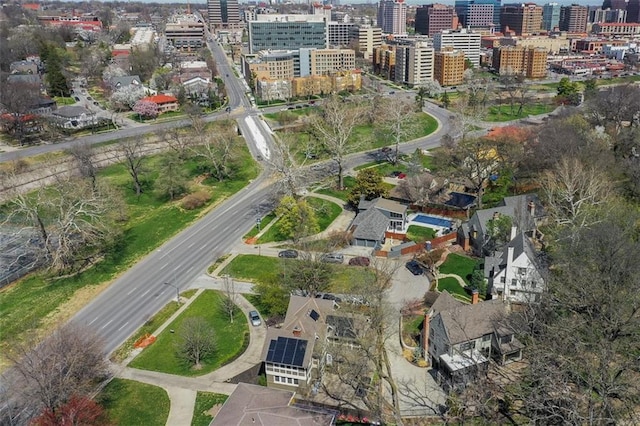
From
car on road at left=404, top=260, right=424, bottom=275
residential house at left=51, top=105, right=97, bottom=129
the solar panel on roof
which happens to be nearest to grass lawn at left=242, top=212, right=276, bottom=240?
car on road at left=404, top=260, right=424, bottom=275

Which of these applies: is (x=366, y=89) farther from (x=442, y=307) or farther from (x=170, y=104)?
(x=442, y=307)

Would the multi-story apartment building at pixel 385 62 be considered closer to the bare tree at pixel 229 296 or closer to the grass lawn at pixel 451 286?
the grass lawn at pixel 451 286

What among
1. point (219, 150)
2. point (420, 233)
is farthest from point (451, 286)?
point (219, 150)

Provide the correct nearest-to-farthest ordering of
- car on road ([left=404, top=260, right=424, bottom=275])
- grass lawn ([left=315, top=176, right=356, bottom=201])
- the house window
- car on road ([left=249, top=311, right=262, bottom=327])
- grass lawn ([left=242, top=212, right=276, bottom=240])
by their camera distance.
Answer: the house window
car on road ([left=249, top=311, right=262, bottom=327])
car on road ([left=404, top=260, right=424, bottom=275])
grass lawn ([left=242, top=212, right=276, bottom=240])
grass lawn ([left=315, top=176, right=356, bottom=201])

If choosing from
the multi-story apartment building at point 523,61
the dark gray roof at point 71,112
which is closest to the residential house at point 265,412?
the dark gray roof at point 71,112

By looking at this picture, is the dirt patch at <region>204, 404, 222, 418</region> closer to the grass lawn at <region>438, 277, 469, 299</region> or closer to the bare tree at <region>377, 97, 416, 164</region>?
the grass lawn at <region>438, 277, 469, 299</region>

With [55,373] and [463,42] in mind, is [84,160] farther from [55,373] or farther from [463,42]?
[463,42]
